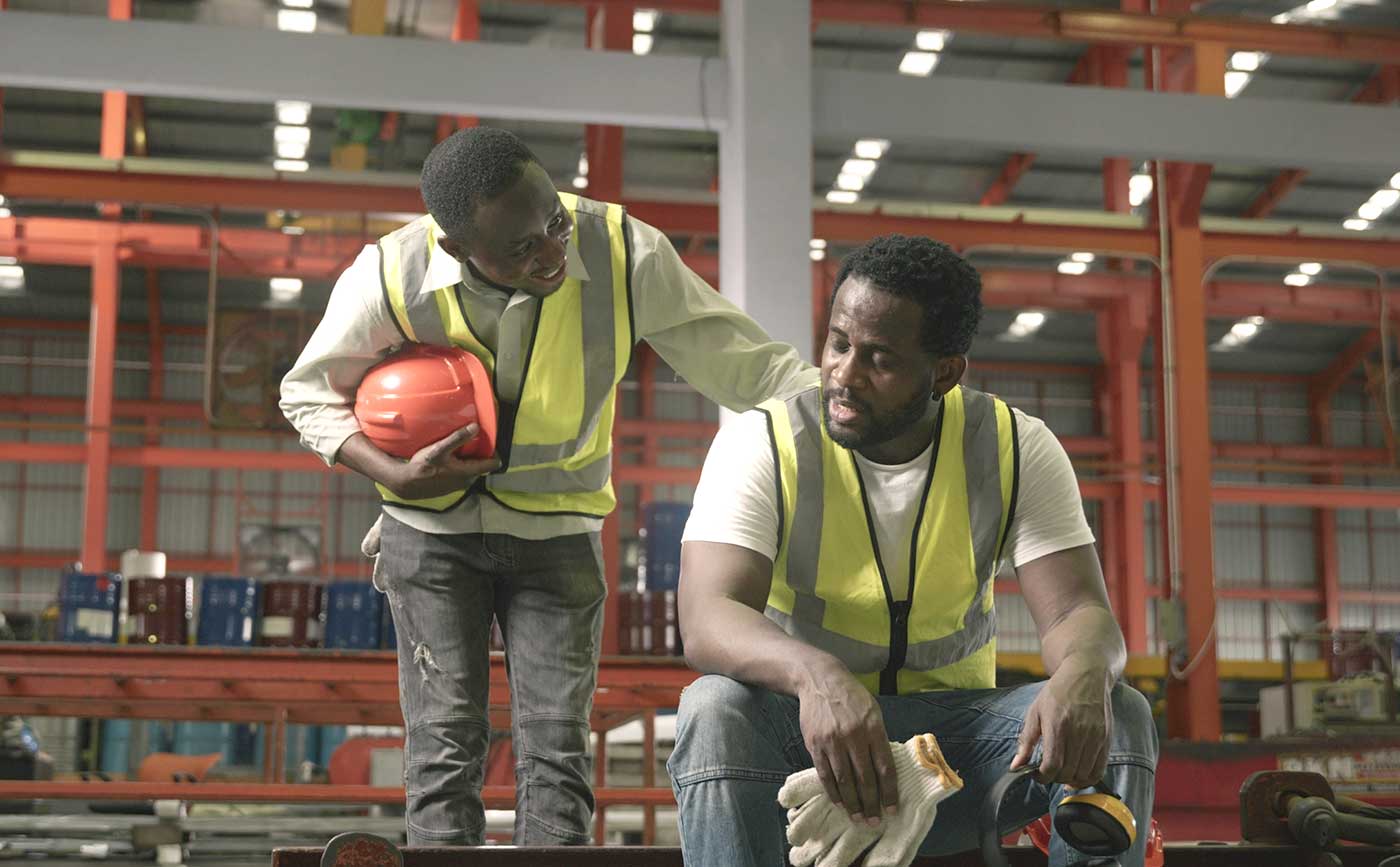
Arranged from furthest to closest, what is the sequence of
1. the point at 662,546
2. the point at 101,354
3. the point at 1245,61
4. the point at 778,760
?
the point at 1245,61
the point at 101,354
the point at 662,546
the point at 778,760

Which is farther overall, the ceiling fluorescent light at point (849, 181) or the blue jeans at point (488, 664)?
the ceiling fluorescent light at point (849, 181)

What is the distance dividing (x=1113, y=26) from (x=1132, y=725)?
8.95m

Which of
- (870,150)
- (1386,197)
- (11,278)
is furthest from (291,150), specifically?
(1386,197)

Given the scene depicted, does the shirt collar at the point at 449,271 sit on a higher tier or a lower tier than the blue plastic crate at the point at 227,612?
higher

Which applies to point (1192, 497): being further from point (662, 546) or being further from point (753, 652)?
point (753, 652)

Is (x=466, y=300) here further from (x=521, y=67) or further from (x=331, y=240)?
(x=331, y=240)

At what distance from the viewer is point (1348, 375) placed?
94.2ft

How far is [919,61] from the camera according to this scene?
68.2 ft

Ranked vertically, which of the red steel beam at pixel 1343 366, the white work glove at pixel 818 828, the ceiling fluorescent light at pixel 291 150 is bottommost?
the white work glove at pixel 818 828

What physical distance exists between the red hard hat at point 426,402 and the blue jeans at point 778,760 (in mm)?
1065

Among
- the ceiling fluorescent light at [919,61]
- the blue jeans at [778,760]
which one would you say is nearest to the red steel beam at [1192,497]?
the ceiling fluorescent light at [919,61]

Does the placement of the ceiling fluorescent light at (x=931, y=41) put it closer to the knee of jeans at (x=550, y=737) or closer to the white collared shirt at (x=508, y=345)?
the white collared shirt at (x=508, y=345)

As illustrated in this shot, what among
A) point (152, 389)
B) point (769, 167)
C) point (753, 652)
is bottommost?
point (753, 652)

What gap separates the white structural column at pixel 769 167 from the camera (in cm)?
777
